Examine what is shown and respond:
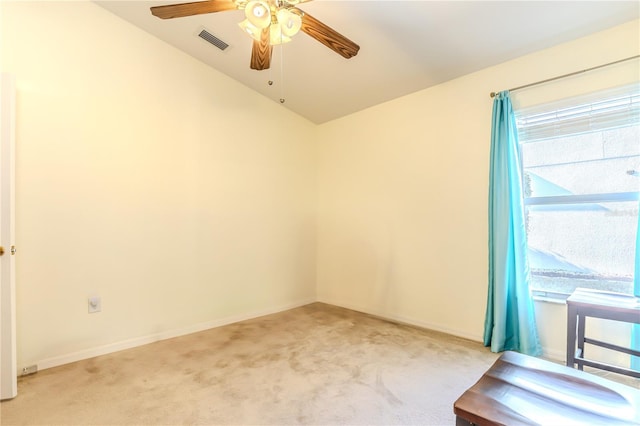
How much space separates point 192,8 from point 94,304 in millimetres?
2335

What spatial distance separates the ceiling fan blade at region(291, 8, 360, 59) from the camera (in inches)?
68.2

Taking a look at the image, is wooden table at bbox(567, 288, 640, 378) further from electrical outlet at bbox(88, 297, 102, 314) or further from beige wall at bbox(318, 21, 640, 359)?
electrical outlet at bbox(88, 297, 102, 314)

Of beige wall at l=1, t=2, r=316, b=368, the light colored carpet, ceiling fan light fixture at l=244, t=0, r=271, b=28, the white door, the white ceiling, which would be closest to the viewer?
ceiling fan light fixture at l=244, t=0, r=271, b=28

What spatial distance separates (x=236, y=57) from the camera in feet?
9.98

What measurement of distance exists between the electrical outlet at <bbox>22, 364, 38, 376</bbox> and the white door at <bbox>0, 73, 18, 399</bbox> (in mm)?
294

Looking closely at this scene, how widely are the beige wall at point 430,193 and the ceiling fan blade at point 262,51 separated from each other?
1.82 metres

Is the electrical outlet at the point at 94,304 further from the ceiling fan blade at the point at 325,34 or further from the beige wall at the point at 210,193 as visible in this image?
the ceiling fan blade at the point at 325,34

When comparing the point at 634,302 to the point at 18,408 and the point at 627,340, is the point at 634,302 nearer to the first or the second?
the point at 627,340

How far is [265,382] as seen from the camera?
2047 mm

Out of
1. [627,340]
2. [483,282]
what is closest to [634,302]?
[627,340]

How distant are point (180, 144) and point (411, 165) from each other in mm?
2376

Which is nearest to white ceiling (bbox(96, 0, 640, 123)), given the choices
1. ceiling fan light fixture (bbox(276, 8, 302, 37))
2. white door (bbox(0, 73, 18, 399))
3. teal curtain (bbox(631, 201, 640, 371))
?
ceiling fan light fixture (bbox(276, 8, 302, 37))

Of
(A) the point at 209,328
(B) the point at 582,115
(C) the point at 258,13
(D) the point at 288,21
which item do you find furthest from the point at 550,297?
(A) the point at 209,328

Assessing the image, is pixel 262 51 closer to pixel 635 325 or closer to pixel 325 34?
pixel 325 34
